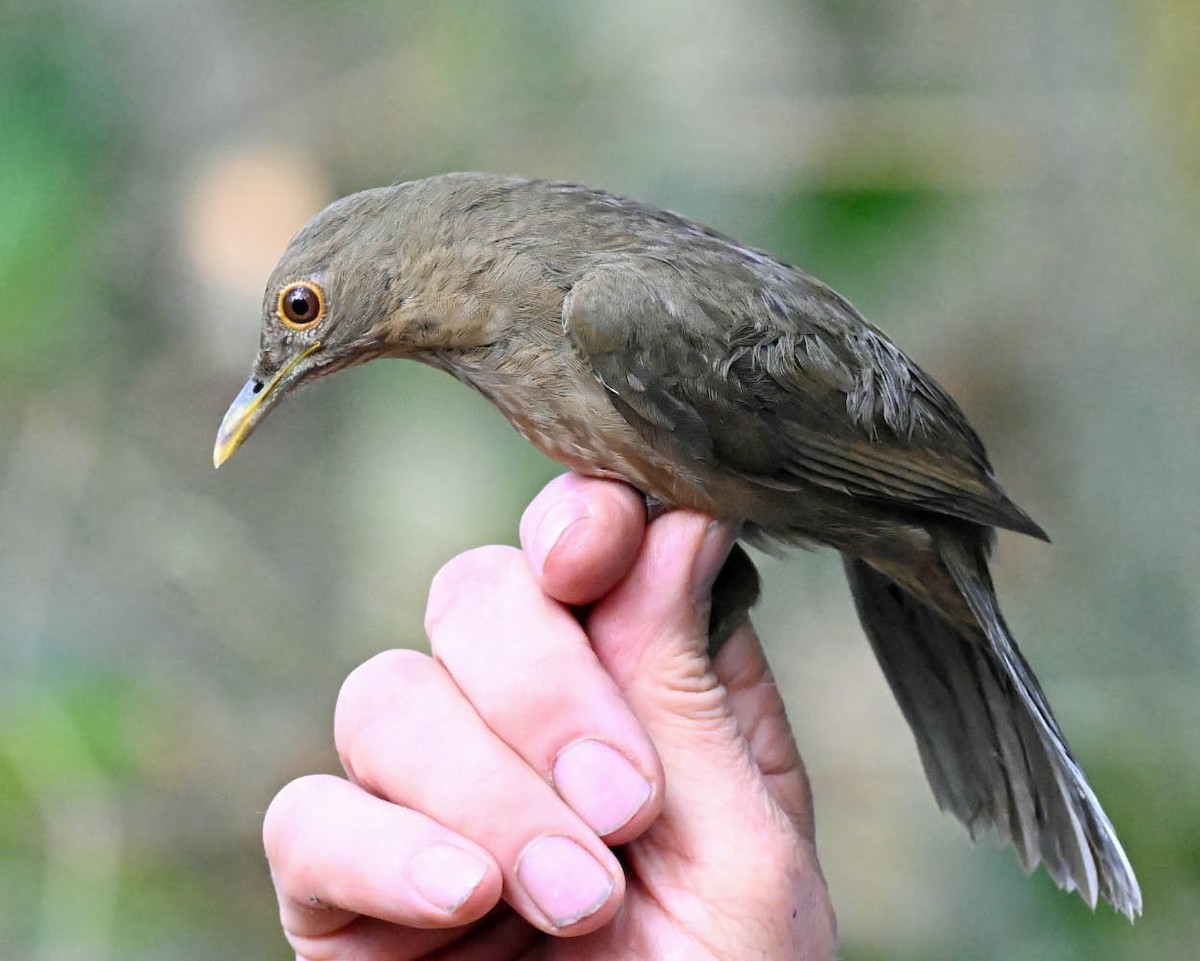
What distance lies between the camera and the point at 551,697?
2191 mm

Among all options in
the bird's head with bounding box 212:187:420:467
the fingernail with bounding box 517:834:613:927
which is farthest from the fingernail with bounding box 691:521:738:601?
the bird's head with bounding box 212:187:420:467

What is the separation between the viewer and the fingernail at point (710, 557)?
256 centimetres

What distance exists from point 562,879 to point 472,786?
0.22 m

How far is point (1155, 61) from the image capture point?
477 centimetres

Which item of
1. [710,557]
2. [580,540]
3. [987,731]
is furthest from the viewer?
[987,731]

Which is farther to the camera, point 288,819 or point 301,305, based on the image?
point 301,305

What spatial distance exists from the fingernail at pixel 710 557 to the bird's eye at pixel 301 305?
1032 millimetres

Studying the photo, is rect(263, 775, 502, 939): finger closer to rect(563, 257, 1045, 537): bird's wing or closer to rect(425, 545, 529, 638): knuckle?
rect(425, 545, 529, 638): knuckle

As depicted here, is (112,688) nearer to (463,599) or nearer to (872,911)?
(463,599)

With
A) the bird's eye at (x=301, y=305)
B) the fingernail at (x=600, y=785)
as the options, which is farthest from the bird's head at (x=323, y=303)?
the fingernail at (x=600, y=785)

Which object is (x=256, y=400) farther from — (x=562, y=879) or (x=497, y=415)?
(x=497, y=415)

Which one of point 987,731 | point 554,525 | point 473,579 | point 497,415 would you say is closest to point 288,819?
point 473,579

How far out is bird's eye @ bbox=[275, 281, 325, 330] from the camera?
2.87m

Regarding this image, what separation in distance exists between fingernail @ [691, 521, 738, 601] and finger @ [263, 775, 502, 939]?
0.77m
